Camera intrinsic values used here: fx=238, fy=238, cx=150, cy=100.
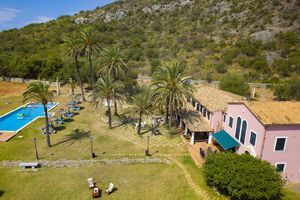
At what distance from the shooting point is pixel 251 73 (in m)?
59.6

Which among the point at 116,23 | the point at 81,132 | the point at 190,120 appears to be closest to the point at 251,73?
the point at 190,120

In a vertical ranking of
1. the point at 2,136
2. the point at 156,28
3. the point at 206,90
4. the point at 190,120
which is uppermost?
the point at 156,28

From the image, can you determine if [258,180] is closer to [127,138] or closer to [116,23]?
[127,138]

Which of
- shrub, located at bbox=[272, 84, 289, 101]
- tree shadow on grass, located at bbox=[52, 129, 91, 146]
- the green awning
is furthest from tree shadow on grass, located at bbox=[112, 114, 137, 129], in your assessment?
shrub, located at bbox=[272, 84, 289, 101]

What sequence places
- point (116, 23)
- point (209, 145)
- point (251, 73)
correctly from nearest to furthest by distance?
point (209, 145)
point (251, 73)
point (116, 23)

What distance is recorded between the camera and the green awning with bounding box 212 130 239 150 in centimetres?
2503

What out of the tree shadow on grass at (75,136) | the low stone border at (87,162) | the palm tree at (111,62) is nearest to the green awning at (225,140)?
the low stone border at (87,162)

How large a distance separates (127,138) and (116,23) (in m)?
80.0

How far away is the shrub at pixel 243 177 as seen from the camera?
18.1 m

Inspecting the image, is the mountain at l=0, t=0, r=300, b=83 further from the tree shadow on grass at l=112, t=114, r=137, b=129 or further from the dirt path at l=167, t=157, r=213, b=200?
the dirt path at l=167, t=157, r=213, b=200

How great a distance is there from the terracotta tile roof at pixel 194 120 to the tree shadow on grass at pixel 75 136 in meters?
13.0

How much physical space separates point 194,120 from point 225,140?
18.3ft

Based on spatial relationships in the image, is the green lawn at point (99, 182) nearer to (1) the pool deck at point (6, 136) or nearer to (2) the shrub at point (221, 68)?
(1) the pool deck at point (6, 136)

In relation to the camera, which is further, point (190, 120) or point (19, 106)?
point (19, 106)
